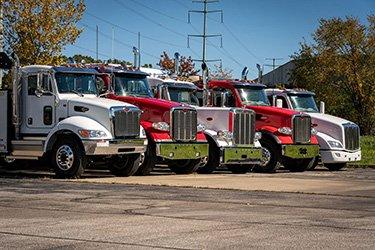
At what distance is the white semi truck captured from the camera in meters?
19.4

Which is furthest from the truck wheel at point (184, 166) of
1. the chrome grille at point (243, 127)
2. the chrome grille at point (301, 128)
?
the chrome grille at point (301, 128)

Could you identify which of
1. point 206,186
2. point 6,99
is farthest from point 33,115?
point 206,186

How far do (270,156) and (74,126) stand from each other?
7307 mm

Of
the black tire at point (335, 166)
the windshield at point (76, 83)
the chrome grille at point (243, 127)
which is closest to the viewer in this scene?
the windshield at point (76, 83)

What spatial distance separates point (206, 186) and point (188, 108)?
510 cm

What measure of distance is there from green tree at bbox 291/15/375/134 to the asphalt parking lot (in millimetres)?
46954

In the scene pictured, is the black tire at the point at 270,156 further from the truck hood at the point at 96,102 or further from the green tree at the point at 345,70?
the green tree at the point at 345,70

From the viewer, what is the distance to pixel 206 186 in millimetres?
17141

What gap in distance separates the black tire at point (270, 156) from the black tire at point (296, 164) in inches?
53.6


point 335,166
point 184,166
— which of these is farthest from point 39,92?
point 335,166

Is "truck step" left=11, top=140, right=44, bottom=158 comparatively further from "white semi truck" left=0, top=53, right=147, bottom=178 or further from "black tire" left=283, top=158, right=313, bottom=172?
"black tire" left=283, top=158, right=313, bottom=172

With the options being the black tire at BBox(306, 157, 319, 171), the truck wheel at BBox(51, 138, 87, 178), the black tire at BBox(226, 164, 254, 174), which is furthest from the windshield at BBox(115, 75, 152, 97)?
the black tire at BBox(306, 157, 319, 171)

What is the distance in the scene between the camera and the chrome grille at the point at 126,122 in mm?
19734

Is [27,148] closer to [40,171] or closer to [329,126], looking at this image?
A: [40,171]
